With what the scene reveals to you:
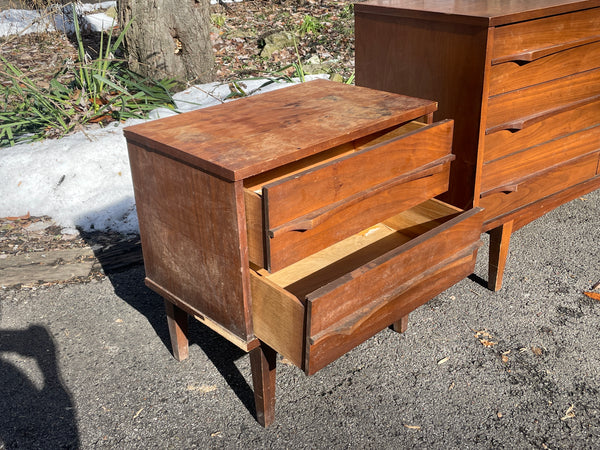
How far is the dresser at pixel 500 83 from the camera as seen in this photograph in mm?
2369

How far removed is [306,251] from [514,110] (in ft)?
4.12

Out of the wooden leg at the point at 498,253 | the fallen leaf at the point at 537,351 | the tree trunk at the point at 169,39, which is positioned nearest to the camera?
the fallen leaf at the point at 537,351

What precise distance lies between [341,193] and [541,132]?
1.32 meters

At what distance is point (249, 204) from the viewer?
1729 mm

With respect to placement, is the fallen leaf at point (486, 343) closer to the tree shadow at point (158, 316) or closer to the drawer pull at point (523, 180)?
the drawer pull at point (523, 180)

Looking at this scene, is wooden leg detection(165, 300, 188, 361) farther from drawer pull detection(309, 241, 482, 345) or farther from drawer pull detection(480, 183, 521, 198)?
drawer pull detection(480, 183, 521, 198)

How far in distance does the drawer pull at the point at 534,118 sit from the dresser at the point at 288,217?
1.39 feet

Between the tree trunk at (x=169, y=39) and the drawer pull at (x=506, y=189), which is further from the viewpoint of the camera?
the tree trunk at (x=169, y=39)

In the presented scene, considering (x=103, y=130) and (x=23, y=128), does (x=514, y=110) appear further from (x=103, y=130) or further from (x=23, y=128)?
(x=23, y=128)

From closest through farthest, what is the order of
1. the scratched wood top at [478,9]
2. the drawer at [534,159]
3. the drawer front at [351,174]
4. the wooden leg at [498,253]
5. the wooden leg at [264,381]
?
the drawer front at [351,174], the wooden leg at [264,381], the scratched wood top at [478,9], the drawer at [534,159], the wooden leg at [498,253]

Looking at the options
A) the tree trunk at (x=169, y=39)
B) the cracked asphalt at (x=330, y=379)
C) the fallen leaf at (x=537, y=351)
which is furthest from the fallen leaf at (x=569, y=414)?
the tree trunk at (x=169, y=39)

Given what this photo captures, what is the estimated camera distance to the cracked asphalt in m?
2.12

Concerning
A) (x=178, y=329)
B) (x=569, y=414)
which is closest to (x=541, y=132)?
(x=569, y=414)

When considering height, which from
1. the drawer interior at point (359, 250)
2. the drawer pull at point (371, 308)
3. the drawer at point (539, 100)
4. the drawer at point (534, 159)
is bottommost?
the drawer interior at point (359, 250)
